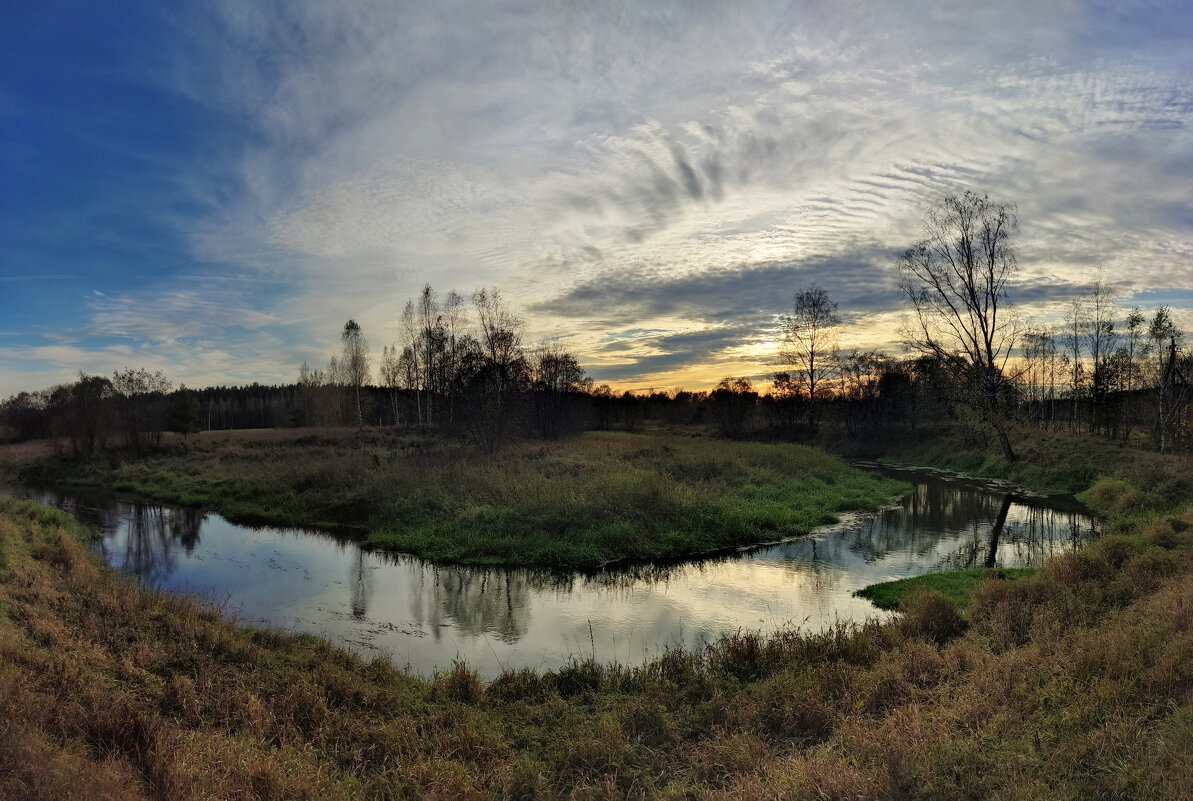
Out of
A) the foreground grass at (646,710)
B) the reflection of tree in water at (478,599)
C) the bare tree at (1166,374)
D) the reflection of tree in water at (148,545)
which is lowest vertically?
the reflection of tree in water at (478,599)

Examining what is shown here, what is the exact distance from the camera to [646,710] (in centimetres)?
688

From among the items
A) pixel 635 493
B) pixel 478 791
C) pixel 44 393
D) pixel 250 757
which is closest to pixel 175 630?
pixel 250 757

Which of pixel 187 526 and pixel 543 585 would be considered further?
pixel 187 526

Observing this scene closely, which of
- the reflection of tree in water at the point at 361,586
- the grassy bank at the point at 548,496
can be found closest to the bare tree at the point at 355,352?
the grassy bank at the point at 548,496

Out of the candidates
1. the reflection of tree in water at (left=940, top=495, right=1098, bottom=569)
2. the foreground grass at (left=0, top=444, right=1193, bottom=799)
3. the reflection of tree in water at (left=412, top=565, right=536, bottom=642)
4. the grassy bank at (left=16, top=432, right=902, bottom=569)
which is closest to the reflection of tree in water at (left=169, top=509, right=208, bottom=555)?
the grassy bank at (left=16, top=432, right=902, bottom=569)

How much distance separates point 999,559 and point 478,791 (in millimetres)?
15674

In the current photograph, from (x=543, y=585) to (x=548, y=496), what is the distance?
16.1 feet

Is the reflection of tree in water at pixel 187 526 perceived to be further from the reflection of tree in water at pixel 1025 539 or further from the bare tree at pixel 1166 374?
the bare tree at pixel 1166 374

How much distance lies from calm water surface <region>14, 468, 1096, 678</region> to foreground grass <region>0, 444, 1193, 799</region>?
65.8 inches

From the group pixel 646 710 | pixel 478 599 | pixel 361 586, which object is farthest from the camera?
pixel 361 586

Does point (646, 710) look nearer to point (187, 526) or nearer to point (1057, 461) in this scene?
point (187, 526)

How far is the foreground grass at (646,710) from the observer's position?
4730 millimetres

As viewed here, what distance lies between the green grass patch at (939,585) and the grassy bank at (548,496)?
192 inches

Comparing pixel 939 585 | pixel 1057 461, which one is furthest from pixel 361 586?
pixel 1057 461
